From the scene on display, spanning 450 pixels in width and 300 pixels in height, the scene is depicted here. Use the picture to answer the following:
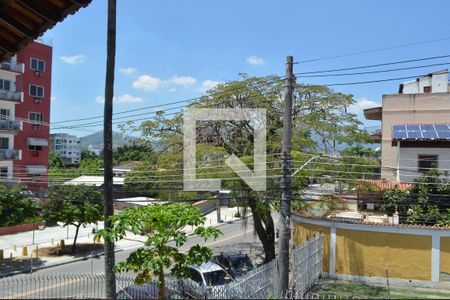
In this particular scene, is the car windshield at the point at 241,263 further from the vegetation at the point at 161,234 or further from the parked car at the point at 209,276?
the vegetation at the point at 161,234

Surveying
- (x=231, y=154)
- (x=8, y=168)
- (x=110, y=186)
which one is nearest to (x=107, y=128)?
(x=110, y=186)

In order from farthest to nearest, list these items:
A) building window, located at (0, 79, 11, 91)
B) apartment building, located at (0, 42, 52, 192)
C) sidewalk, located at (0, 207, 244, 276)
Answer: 1. building window, located at (0, 79, 11, 91)
2. apartment building, located at (0, 42, 52, 192)
3. sidewalk, located at (0, 207, 244, 276)

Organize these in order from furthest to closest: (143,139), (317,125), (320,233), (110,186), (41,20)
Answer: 1. (143,139)
2. (317,125)
3. (320,233)
4. (110,186)
5. (41,20)

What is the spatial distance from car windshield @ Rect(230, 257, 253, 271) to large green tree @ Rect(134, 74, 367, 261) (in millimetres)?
1901

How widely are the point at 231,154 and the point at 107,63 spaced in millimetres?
9535

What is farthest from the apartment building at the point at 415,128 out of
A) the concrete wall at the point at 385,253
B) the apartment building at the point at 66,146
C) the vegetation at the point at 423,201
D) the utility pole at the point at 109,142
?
the apartment building at the point at 66,146

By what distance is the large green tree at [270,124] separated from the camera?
1978 cm

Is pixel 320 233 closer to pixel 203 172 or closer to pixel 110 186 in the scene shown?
pixel 203 172

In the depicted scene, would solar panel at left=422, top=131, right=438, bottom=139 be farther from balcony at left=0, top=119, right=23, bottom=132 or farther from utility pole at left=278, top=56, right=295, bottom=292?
balcony at left=0, top=119, right=23, bottom=132

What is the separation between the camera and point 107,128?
1059cm

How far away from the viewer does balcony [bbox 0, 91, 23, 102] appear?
110ft

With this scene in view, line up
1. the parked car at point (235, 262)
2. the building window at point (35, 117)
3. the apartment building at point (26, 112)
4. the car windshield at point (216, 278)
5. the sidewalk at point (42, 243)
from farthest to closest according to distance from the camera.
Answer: the building window at point (35, 117) → the apartment building at point (26, 112) → the sidewalk at point (42, 243) → the parked car at point (235, 262) → the car windshield at point (216, 278)

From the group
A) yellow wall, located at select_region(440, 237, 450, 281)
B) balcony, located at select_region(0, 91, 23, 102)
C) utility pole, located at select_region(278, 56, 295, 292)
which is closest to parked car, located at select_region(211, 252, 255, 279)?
utility pole, located at select_region(278, 56, 295, 292)

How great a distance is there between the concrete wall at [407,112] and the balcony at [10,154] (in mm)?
27661
